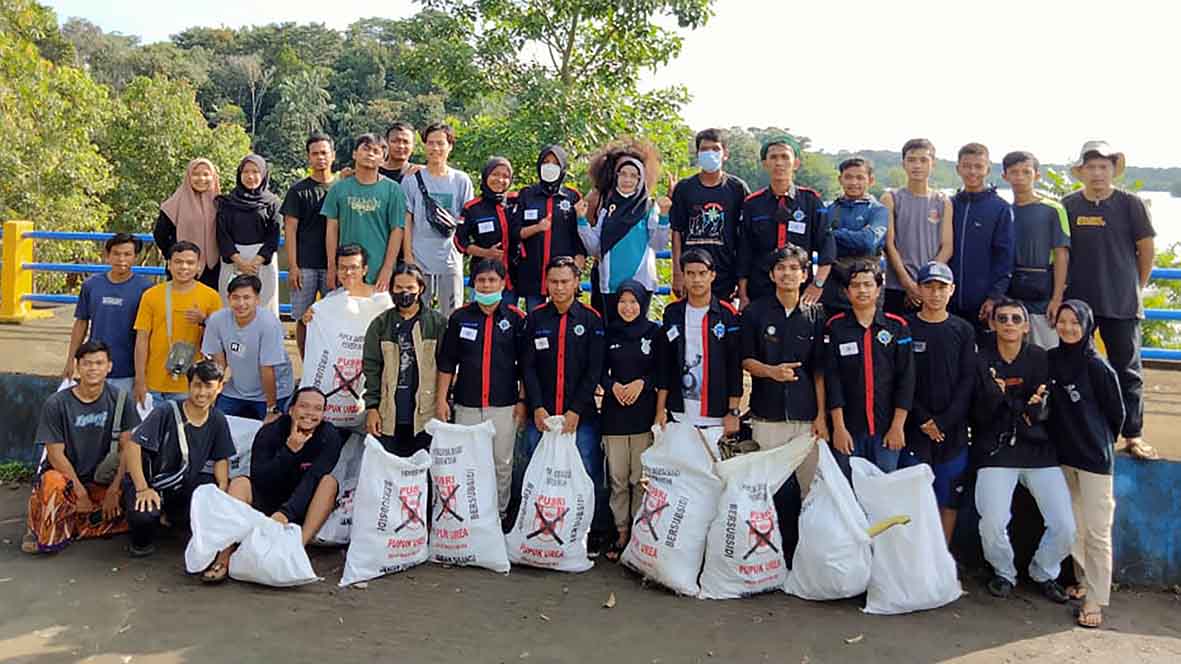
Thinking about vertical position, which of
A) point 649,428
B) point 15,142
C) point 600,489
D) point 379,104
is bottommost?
point 600,489

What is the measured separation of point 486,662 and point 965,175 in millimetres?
3543

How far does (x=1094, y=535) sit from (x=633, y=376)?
2.30m

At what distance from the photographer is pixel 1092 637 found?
405 centimetres

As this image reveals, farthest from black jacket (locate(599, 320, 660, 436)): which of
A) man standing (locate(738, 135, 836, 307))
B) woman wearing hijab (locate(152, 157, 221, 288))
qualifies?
woman wearing hijab (locate(152, 157, 221, 288))

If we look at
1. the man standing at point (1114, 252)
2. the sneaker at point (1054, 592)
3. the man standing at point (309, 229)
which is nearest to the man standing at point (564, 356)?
the man standing at point (309, 229)

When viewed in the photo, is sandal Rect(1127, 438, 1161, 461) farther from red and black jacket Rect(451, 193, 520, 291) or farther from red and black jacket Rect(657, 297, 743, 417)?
red and black jacket Rect(451, 193, 520, 291)

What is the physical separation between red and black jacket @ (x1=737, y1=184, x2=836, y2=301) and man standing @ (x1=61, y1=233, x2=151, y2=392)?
11.9ft

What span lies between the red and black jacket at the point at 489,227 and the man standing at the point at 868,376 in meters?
1.94

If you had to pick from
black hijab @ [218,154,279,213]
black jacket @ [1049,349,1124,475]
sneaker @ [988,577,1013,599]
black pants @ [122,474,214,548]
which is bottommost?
sneaker @ [988,577,1013,599]

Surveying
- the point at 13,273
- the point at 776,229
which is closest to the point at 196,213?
the point at 776,229

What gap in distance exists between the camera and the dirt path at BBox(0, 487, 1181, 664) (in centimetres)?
380

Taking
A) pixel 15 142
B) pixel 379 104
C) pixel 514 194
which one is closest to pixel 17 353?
pixel 514 194

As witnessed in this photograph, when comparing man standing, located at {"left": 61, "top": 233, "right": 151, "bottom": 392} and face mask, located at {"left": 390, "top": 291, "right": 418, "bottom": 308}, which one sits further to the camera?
man standing, located at {"left": 61, "top": 233, "right": 151, "bottom": 392}

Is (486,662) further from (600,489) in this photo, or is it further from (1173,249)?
(1173,249)
